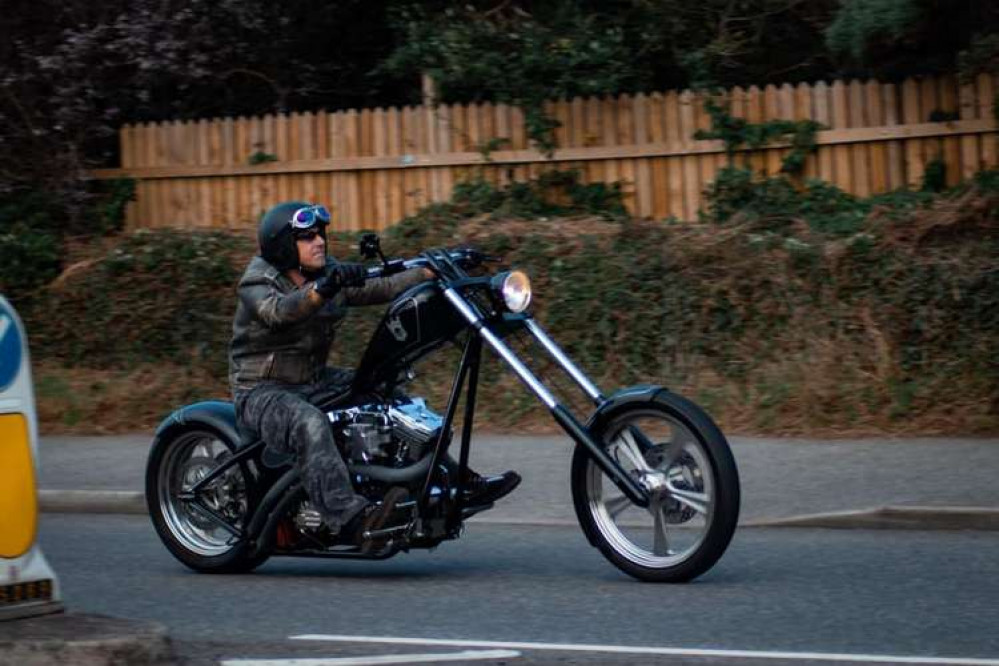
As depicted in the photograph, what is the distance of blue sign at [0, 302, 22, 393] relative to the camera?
241 inches

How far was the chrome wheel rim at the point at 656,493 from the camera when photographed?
22.6 ft

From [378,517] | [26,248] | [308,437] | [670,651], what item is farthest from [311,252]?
[26,248]

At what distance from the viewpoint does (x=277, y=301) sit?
750 centimetres

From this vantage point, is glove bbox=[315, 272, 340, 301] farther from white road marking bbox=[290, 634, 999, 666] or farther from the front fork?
white road marking bbox=[290, 634, 999, 666]

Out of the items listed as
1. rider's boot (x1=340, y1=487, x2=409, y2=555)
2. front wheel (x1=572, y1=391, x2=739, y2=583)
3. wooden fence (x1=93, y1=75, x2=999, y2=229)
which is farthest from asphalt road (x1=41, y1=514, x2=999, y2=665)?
wooden fence (x1=93, y1=75, x2=999, y2=229)

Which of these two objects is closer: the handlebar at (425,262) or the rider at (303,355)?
the rider at (303,355)

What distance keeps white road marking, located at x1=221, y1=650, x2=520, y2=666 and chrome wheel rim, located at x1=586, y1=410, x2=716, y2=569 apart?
125cm

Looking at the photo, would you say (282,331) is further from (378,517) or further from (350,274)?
(378,517)

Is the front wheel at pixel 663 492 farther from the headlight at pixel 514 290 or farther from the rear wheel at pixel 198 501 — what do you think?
the rear wheel at pixel 198 501

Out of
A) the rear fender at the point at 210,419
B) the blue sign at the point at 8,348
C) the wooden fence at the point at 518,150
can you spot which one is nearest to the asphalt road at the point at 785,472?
the rear fender at the point at 210,419

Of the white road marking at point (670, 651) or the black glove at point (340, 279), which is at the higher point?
the black glove at point (340, 279)

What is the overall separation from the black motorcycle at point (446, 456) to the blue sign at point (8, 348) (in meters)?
1.73

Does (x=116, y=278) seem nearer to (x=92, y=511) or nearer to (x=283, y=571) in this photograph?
(x=92, y=511)

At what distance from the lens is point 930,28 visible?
1345 centimetres
